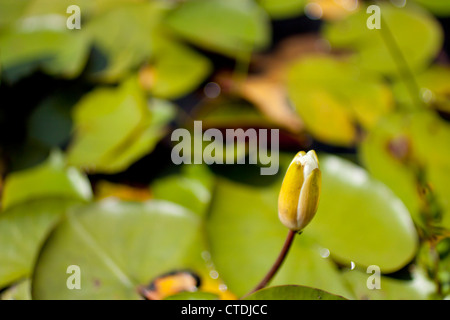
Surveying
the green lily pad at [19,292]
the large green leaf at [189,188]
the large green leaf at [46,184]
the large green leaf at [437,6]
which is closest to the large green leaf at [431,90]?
the large green leaf at [437,6]

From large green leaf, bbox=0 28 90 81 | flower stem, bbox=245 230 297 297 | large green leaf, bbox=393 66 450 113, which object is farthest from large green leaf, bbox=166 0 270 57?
flower stem, bbox=245 230 297 297

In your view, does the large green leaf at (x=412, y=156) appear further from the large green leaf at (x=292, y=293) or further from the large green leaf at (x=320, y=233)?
the large green leaf at (x=292, y=293)

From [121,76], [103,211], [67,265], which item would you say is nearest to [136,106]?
[121,76]

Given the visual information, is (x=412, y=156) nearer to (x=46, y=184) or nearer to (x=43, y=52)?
(x=46, y=184)

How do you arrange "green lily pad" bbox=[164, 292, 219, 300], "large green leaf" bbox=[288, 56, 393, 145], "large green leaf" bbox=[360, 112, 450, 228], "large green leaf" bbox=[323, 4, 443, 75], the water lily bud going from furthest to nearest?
"large green leaf" bbox=[323, 4, 443, 75] < "large green leaf" bbox=[288, 56, 393, 145] < "large green leaf" bbox=[360, 112, 450, 228] < "green lily pad" bbox=[164, 292, 219, 300] < the water lily bud

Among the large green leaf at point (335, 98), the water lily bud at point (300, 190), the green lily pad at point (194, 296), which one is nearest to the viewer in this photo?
the water lily bud at point (300, 190)

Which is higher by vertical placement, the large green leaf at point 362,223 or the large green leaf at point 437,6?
the large green leaf at point 437,6

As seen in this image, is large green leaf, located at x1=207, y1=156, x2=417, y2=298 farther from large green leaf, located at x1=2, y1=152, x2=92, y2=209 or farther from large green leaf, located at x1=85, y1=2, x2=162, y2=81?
large green leaf, located at x1=85, y1=2, x2=162, y2=81
